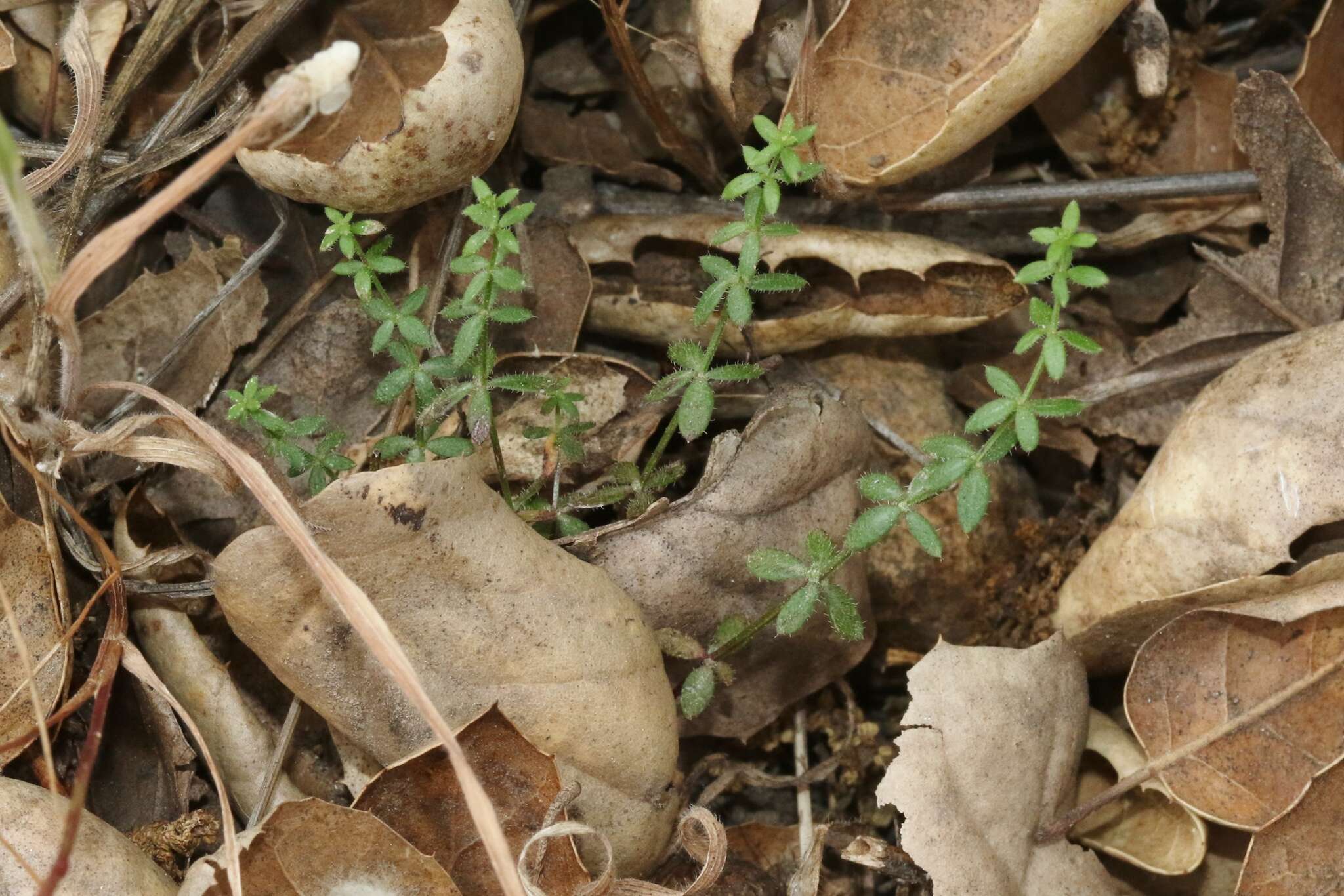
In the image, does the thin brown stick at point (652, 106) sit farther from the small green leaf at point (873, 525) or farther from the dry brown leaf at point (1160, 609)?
the dry brown leaf at point (1160, 609)

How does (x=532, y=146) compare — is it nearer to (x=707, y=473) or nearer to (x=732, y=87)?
(x=732, y=87)

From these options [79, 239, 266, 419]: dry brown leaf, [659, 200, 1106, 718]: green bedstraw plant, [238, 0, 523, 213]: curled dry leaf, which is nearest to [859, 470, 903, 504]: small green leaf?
[659, 200, 1106, 718]: green bedstraw plant

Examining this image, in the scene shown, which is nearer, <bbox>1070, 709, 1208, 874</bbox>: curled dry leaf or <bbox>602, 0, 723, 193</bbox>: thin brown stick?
<bbox>1070, 709, 1208, 874</bbox>: curled dry leaf

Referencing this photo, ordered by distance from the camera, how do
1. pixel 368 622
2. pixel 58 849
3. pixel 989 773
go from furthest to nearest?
pixel 989 773 < pixel 58 849 < pixel 368 622

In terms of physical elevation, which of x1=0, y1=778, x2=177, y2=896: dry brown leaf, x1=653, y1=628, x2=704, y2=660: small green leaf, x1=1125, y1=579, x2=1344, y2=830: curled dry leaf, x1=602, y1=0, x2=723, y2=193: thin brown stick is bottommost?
x1=1125, y1=579, x2=1344, y2=830: curled dry leaf

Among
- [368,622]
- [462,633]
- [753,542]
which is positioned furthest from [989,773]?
[368,622]

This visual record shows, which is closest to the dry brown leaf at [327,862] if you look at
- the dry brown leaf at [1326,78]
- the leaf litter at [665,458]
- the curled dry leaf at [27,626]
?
the leaf litter at [665,458]

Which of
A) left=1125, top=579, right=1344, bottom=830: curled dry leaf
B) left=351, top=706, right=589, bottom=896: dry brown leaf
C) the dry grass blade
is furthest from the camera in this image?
left=1125, top=579, right=1344, bottom=830: curled dry leaf

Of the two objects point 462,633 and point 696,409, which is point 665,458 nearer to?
point 696,409

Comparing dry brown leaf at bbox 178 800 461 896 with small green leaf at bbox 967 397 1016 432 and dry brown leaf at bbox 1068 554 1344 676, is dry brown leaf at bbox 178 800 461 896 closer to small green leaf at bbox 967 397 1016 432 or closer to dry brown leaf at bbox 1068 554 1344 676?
small green leaf at bbox 967 397 1016 432
